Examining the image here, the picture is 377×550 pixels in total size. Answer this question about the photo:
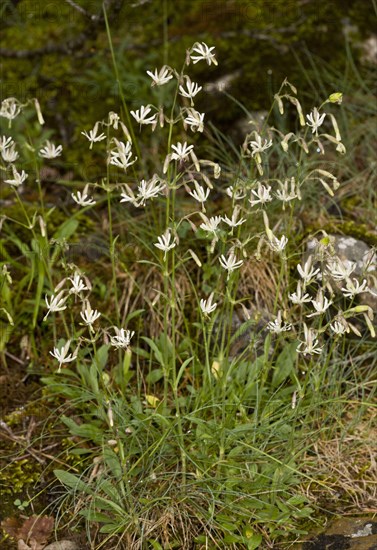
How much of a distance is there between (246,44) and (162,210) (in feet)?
6.56

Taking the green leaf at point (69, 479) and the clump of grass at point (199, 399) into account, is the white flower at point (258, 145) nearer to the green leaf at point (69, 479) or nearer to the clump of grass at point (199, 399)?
the clump of grass at point (199, 399)

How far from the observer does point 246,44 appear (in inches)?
242

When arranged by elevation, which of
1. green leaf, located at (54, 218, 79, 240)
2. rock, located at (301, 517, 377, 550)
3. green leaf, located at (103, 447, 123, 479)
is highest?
green leaf, located at (54, 218, 79, 240)

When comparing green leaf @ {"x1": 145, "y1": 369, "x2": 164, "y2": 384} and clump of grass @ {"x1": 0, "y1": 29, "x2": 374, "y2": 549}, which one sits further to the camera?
green leaf @ {"x1": 145, "y1": 369, "x2": 164, "y2": 384}

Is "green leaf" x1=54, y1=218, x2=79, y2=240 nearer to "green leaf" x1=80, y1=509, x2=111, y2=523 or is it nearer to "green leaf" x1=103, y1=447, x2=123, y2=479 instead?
"green leaf" x1=103, y1=447, x2=123, y2=479

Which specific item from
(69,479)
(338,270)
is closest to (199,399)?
(69,479)

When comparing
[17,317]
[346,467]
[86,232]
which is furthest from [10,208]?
[346,467]

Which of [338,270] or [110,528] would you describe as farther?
[110,528]

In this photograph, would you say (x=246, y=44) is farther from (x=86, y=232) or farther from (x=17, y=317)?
(x=17, y=317)

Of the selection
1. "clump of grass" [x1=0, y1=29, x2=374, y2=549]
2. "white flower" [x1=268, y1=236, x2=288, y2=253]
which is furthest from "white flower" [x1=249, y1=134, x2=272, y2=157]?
"white flower" [x1=268, y1=236, x2=288, y2=253]

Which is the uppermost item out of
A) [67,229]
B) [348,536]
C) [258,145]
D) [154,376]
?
[258,145]

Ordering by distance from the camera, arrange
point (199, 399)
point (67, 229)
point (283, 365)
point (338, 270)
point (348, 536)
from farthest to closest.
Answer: point (67, 229)
point (283, 365)
point (199, 399)
point (348, 536)
point (338, 270)

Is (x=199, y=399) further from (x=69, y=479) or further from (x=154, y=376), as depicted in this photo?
(x=69, y=479)

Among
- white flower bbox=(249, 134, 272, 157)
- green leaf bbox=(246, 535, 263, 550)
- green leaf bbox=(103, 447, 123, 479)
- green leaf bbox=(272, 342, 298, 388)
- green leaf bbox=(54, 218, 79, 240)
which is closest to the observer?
white flower bbox=(249, 134, 272, 157)
